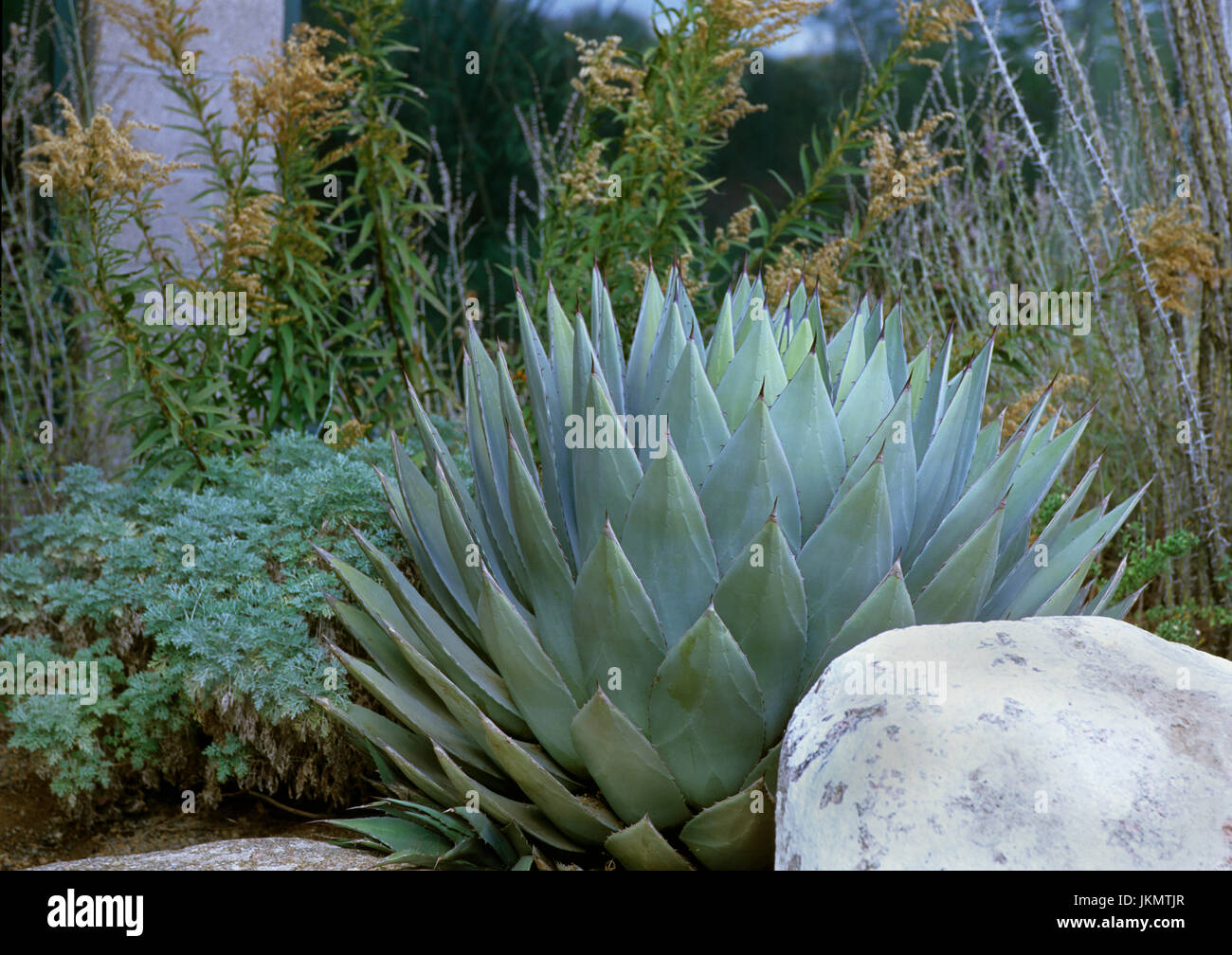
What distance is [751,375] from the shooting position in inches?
90.3

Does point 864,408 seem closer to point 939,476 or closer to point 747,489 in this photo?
point 939,476

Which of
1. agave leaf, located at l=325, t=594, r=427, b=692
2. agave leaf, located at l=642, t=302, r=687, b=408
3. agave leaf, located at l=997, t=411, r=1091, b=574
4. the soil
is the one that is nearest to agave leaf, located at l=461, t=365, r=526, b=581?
agave leaf, located at l=325, t=594, r=427, b=692

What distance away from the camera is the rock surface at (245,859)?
7.20ft

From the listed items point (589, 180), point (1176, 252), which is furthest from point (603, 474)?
point (1176, 252)

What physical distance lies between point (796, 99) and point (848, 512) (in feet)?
18.6

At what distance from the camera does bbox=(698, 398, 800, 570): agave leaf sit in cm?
204

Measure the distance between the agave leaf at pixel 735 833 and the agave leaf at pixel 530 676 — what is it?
0.90ft

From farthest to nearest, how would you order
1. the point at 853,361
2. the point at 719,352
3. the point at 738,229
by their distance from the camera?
the point at 738,229 < the point at 853,361 < the point at 719,352

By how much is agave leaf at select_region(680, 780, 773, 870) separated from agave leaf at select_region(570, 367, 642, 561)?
1.77 feet

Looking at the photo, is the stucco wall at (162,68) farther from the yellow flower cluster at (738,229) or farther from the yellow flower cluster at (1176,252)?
the yellow flower cluster at (1176,252)

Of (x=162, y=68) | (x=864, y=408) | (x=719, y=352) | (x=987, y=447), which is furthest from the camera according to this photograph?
(x=162, y=68)

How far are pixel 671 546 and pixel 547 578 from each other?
1.01 feet
